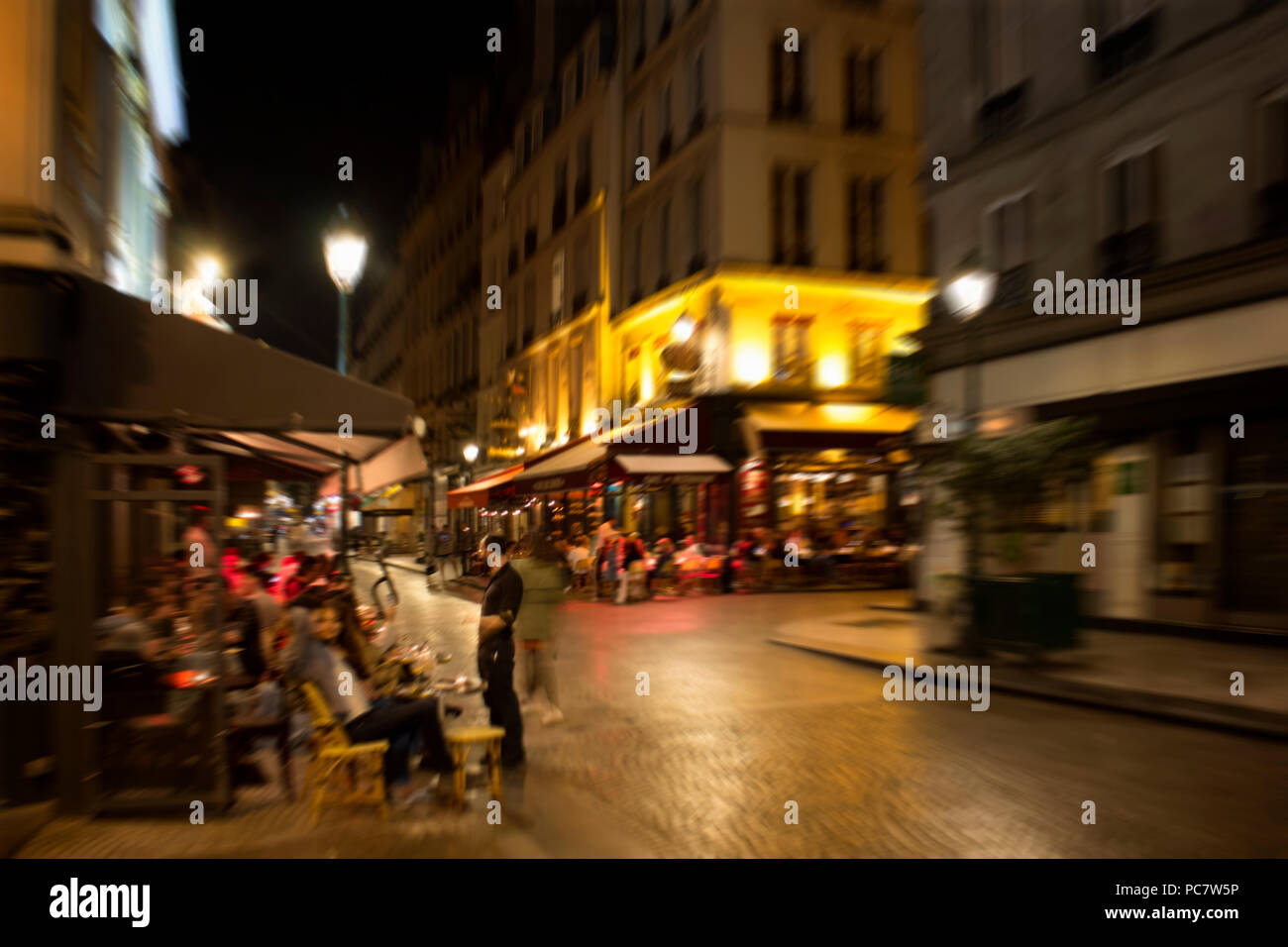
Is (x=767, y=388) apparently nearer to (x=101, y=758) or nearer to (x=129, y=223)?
(x=129, y=223)

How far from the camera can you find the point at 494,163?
149ft

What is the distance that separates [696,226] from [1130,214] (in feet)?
44.7

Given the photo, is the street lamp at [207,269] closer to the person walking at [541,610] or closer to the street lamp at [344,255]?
the street lamp at [344,255]

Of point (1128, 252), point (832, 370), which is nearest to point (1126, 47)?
point (1128, 252)

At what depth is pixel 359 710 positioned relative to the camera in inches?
255

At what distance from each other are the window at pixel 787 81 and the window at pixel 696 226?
2695 millimetres

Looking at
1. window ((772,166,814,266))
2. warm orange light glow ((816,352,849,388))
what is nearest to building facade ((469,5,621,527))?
window ((772,166,814,266))

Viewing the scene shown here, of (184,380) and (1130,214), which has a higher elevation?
(1130,214)

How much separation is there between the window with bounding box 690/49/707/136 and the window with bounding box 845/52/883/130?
147 inches

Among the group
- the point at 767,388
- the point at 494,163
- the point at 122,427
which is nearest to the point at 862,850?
the point at 122,427

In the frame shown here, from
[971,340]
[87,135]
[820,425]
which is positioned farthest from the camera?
[820,425]

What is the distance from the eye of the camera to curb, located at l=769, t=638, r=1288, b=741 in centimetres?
812

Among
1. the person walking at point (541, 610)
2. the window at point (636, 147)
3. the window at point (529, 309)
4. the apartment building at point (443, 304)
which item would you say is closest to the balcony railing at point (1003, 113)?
the person walking at point (541, 610)

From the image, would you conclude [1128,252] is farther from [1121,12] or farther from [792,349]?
[792,349]
